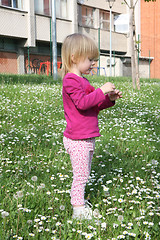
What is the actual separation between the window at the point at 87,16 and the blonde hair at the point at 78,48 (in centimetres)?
2707

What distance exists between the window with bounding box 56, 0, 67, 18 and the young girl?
2428 cm

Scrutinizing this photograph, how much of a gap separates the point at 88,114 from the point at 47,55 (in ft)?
78.8

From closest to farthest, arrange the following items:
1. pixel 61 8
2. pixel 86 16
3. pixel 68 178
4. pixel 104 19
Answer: pixel 68 178 < pixel 61 8 < pixel 86 16 < pixel 104 19

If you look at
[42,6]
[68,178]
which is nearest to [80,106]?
[68,178]

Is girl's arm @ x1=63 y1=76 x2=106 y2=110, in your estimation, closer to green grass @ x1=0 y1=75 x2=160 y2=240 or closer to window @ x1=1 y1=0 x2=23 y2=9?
green grass @ x1=0 y1=75 x2=160 y2=240

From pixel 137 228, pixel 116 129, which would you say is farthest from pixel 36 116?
pixel 137 228

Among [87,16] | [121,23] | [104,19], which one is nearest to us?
[87,16]

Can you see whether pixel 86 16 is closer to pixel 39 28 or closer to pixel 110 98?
pixel 39 28

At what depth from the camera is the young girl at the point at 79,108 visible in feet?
8.79

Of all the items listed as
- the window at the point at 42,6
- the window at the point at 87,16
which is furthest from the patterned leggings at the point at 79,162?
the window at the point at 87,16

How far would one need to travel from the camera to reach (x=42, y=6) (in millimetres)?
24797

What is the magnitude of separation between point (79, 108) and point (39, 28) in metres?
22.7

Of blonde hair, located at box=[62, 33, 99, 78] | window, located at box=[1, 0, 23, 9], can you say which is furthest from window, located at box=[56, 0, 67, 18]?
blonde hair, located at box=[62, 33, 99, 78]

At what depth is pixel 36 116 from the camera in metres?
6.56
